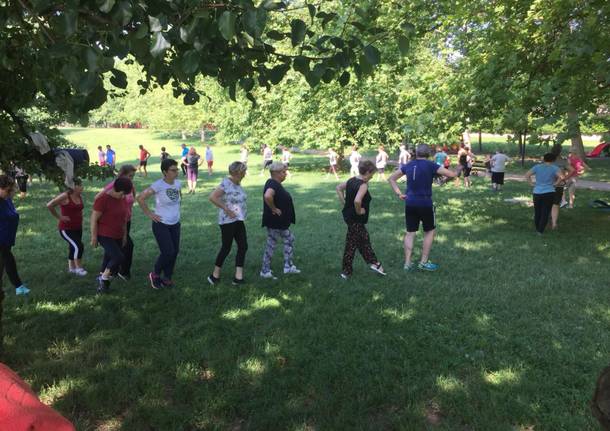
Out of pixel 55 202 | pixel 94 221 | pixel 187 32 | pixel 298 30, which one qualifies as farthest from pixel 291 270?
pixel 187 32

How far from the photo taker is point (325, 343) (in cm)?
474

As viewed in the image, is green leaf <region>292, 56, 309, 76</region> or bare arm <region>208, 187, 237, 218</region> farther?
bare arm <region>208, 187, 237, 218</region>

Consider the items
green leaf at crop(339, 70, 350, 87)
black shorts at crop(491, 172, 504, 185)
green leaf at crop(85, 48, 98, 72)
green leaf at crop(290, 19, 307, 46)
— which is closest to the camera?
green leaf at crop(85, 48, 98, 72)

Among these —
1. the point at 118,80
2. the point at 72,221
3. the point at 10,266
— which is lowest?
the point at 10,266

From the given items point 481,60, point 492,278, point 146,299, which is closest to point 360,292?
point 492,278

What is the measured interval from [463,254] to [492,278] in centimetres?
154

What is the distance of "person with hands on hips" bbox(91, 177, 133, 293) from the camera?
6203 mm

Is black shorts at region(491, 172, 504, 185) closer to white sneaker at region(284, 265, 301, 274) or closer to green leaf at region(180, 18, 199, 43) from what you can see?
white sneaker at region(284, 265, 301, 274)

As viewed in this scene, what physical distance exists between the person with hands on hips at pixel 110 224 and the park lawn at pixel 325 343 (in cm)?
37

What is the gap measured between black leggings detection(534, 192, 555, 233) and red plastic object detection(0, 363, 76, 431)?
33.4 ft

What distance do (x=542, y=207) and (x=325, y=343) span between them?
23.3ft

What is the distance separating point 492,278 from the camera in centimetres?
685

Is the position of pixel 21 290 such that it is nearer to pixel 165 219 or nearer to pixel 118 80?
pixel 165 219

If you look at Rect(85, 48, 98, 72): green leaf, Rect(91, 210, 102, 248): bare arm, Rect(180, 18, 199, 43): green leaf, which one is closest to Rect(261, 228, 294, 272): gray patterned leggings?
Rect(91, 210, 102, 248): bare arm
